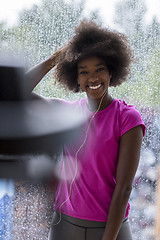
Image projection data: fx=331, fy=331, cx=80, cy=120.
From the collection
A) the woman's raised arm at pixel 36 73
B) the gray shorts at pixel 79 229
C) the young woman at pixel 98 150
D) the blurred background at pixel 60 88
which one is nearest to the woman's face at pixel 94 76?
the young woman at pixel 98 150

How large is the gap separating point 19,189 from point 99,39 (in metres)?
0.67

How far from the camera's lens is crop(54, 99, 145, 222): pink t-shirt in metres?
0.93

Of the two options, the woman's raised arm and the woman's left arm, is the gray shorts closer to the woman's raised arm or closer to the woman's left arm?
the woman's left arm

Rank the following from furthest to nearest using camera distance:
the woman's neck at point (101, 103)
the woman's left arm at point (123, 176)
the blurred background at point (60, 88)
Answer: the blurred background at point (60, 88) → the woman's neck at point (101, 103) → the woman's left arm at point (123, 176)

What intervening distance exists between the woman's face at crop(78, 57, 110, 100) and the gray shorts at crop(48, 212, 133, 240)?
366 mm

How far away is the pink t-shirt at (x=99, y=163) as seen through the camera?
93 cm

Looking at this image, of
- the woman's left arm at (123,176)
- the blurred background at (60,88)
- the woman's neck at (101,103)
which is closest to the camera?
the woman's left arm at (123,176)

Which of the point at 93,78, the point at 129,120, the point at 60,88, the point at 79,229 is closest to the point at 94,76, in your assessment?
the point at 93,78

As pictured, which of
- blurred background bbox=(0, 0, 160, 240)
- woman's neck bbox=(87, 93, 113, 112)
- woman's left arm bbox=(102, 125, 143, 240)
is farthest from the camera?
blurred background bbox=(0, 0, 160, 240)

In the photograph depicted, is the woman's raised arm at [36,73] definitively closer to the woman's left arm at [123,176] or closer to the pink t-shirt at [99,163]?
the pink t-shirt at [99,163]

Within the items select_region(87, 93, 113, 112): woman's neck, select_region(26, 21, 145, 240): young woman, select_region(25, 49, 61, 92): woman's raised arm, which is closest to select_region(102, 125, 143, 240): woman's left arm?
select_region(26, 21, 145, 240): young woman

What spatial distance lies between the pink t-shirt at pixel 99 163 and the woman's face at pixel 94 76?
0.21 ft

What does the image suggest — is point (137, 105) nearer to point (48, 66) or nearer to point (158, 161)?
point (158, 161)

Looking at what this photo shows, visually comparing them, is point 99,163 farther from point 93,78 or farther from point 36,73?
point 36,73
